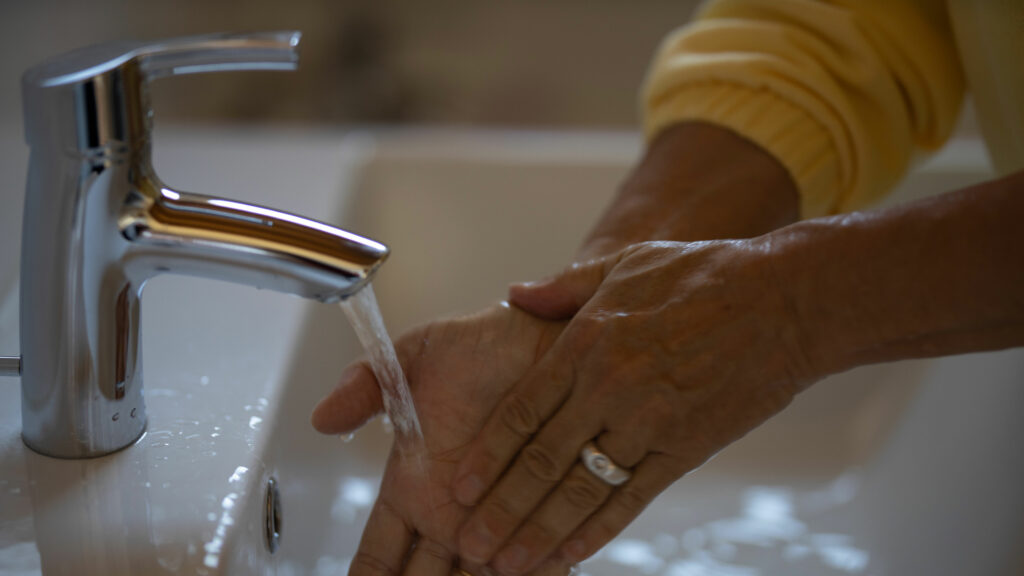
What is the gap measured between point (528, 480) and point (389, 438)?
0.86ft

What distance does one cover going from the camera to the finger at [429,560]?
51 cm

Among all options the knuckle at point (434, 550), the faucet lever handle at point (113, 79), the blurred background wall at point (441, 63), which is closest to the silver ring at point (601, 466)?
the knuckle at point (434, 550)

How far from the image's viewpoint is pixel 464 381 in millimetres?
561

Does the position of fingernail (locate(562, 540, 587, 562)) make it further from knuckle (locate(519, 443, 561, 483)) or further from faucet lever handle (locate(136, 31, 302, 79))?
faucet lever handle (locate(136, 31, 302, 79))

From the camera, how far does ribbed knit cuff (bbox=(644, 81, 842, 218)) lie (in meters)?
0.65

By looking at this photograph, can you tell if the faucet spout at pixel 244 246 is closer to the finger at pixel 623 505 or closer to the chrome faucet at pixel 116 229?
the chrome faucet at pixel 116 229

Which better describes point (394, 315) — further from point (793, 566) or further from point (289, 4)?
point (289, 4)

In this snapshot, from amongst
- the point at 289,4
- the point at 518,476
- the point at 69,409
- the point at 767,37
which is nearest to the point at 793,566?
the point at 518,476

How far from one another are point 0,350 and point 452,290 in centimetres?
41

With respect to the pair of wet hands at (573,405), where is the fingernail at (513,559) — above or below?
below

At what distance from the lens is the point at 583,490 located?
0.49 metres

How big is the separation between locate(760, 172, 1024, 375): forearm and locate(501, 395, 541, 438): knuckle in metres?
0.15

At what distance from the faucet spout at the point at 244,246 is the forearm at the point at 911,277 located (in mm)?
208

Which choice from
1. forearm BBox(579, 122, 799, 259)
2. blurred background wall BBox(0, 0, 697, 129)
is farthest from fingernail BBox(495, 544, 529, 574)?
blurred background wall BBox(0, 0, 697, 129)
